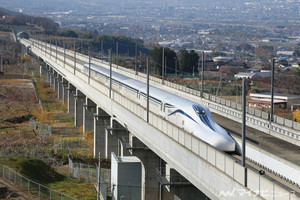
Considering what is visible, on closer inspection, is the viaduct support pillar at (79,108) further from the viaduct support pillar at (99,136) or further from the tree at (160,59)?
the tree at (160,59)

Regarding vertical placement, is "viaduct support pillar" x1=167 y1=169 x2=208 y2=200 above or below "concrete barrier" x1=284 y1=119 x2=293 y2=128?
below

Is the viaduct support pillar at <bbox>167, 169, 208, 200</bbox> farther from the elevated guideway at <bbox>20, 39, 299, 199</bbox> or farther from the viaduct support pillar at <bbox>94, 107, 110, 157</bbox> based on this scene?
the viaduct support pillar at <bbox>94, 107, 110, 157</bbox>

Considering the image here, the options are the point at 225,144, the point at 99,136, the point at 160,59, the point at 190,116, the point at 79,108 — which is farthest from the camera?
the point at 160,59

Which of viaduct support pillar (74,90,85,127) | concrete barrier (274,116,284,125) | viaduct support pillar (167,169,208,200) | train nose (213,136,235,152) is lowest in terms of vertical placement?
viaduct support pillar (74,90,85,127)

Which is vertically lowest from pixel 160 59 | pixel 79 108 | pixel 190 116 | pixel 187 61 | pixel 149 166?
pixel 79 108

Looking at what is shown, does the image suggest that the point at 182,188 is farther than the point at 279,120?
No

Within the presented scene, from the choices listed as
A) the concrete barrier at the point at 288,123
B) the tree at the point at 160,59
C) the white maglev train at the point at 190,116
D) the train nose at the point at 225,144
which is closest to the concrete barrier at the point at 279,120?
the concrete barrier at the point at 288,123

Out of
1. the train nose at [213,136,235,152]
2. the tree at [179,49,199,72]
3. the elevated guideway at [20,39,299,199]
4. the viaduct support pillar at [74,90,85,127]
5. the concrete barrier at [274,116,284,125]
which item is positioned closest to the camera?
the elevated guideway at [20,39,299,199]

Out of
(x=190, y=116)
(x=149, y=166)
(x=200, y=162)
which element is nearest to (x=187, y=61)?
(x=149, y=166)

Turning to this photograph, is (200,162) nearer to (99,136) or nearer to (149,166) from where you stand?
(149,166)

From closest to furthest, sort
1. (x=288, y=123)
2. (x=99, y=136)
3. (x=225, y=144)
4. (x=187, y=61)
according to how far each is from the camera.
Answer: (x=225, y=144) → (x=288, y=123) → (x=99, y=136) → (x=187, y=61)

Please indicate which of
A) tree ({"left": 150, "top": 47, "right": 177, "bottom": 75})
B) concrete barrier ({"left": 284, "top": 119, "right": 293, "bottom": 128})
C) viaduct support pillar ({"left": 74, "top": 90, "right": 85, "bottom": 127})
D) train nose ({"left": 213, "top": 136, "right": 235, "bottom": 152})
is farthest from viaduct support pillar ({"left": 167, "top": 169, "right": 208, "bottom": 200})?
tree ({"left": 150, "top": 47, "right": 177, "bottom": 75})

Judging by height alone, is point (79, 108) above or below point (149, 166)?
below

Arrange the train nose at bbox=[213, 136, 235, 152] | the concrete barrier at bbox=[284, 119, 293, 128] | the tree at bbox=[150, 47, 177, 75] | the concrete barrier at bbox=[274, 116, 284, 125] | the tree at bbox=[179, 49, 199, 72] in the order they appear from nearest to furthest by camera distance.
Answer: the train nose at bbox=[213, 136, 235, 152], the concrete barrier at bbox=[284, 119, 293, 128], the concrete barrier at bbox=[274, 116, 284, 125], the tree at bbox=[150, 47, 177, 75], the tree at bbox=[179, 49, 199, 72]
